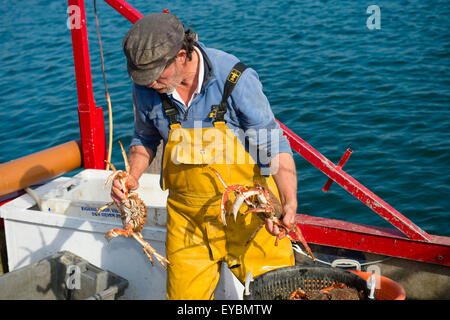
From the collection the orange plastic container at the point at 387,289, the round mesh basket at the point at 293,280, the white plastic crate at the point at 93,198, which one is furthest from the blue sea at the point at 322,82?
the round mesh basket at the point at 293,280

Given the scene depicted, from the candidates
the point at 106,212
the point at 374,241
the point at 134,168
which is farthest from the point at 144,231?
the point at 374,241

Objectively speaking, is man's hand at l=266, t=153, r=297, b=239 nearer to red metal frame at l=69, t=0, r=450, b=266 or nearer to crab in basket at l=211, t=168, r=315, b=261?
crab in basket at l=211, t=168, r=315, b=261

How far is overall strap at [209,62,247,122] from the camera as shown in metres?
2.77

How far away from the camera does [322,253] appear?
436cm

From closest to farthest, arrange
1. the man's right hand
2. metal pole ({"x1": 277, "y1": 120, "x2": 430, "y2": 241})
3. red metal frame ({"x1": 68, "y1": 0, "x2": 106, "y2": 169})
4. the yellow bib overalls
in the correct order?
1. the yellow bib overalls
2. the man's right hand
3. metal pole ({"x1": 277, "y1": 120, "x2": 430, "y2": 241})
4. red metal frame ({"x1": 68, "y1": 0, "x2": 106, "y2": 169})

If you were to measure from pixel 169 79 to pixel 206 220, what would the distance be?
0.85m

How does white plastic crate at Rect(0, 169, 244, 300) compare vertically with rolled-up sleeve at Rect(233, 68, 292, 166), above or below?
below

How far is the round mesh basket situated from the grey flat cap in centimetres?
128

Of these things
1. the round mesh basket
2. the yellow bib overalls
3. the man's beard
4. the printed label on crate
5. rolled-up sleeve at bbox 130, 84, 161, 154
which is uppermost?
the man's beard

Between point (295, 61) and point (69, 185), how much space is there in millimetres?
6211

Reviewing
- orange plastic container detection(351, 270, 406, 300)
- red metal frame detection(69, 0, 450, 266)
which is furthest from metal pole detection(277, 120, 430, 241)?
orange plastic container detection(351, 270, 406, 300)

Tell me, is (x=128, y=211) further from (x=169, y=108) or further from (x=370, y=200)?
(x=370, y=200)

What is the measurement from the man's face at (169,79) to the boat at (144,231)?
132 centimetres
